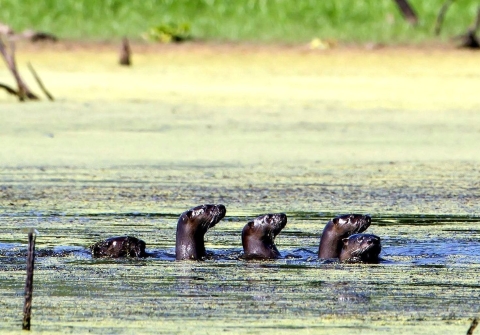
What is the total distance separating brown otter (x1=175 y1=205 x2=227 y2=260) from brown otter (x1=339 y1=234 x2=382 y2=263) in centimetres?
54

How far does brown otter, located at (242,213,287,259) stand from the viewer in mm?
5754

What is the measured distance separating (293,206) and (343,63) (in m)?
10.7

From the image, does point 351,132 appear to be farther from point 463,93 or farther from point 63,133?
point 463,93

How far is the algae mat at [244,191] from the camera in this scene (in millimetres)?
4789

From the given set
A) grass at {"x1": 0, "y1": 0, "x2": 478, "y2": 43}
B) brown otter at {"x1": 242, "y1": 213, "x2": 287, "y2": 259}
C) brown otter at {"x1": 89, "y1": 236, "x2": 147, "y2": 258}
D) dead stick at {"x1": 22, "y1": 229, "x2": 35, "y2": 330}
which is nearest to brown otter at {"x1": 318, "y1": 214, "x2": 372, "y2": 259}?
brown otter at {"x1": 242, "y1": 213, "x2": 287, "y2": 259}

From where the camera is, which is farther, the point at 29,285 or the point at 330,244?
the point at 330,244

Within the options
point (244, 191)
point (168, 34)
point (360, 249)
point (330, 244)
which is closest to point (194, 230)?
point (330, 244)

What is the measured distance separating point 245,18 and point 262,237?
55.9 feet

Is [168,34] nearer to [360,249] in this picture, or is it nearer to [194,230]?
[194,230]

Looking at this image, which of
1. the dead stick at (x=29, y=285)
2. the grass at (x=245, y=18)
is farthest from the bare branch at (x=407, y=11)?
the dead stick at (x=29, y=285)

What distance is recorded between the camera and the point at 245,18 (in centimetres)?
2259

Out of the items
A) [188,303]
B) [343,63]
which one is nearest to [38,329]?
[188,303]

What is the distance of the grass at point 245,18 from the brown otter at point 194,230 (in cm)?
1448

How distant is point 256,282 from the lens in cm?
525
